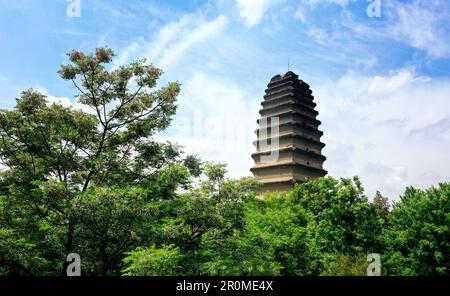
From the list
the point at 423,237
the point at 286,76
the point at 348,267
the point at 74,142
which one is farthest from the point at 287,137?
the point at 74,142

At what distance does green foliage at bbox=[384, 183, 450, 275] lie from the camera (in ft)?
77.3

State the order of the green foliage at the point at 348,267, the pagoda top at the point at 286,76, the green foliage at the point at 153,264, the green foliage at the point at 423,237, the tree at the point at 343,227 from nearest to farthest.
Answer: the green foliage at the point at 153,264, the green foliage at the point at 348,267, the green foliage at the point at 423,237, the tree at the point at 343,227, the pagoda top at the point at 286,76

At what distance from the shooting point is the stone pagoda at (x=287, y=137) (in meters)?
52.7

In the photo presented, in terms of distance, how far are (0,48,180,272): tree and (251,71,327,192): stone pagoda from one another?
1387 inches

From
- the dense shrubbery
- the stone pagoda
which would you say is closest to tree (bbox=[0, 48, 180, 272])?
the dense shrubbery

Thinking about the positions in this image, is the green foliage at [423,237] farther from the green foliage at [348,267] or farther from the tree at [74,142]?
the tree at [74,142]

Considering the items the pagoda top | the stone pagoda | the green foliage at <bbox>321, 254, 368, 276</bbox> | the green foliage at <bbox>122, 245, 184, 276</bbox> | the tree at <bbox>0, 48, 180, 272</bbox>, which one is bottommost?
the green foliage at <bbox>321, 254, 368, 276</bbox>

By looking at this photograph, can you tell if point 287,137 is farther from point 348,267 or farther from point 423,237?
point 348,267

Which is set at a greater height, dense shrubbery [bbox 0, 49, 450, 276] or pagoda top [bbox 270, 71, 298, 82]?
pagoda top [bbox 270, 71, 298, 82]

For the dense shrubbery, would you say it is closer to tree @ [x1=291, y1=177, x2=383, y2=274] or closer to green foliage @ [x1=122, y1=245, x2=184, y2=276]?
green foliage @ [x1=122, y1=245, x2=184, y2=276]

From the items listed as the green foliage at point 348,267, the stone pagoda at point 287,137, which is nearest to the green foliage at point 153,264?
the green foliage at point 348,267

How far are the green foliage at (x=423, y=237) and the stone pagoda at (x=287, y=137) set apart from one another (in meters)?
25.0

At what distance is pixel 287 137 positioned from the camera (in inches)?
2176
